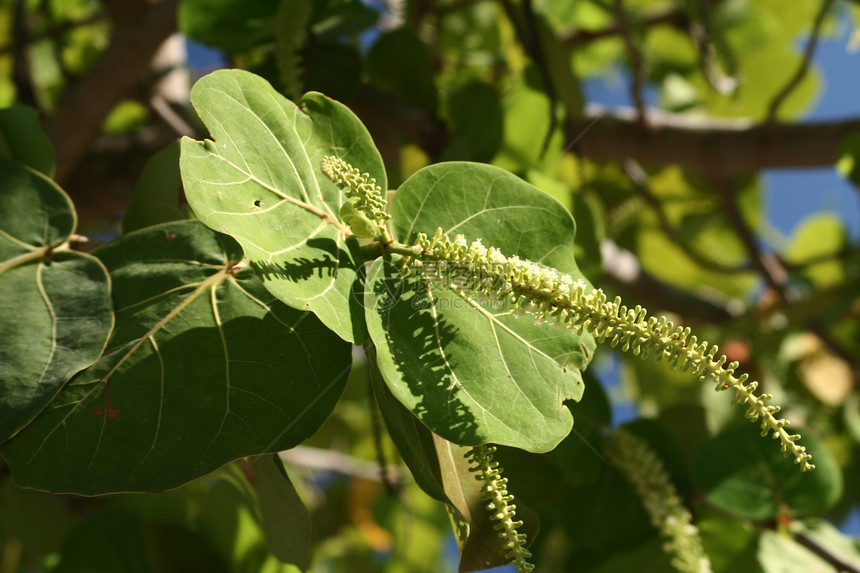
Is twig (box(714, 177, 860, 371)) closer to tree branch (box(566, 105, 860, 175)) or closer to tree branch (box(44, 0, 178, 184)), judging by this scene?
tree branch (box(566, 105, 860, 175))

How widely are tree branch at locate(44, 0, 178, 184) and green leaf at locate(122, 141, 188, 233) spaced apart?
0.61 m

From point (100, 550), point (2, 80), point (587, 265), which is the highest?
point (587, 265)

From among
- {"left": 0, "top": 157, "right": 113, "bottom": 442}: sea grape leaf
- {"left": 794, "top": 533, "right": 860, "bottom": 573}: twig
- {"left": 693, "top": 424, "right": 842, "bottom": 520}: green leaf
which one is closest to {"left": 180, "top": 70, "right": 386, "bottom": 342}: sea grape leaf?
{"left": 0, "top": 157, "right": 113, "bottom": 442}: sea grape leaf

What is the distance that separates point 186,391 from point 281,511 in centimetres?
15

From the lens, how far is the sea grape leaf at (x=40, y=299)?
477mm

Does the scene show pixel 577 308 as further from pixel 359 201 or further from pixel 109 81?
pixel 109 81

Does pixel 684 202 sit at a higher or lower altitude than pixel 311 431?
lower

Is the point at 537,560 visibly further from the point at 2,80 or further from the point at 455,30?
the point at 2,80

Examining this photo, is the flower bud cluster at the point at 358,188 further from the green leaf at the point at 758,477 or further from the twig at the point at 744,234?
the twig at the point at 744,234

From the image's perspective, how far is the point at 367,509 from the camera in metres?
1.68

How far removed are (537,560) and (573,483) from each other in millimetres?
389

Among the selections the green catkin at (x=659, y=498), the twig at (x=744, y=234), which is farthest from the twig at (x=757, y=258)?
the green catkin at (x=659, y=498)

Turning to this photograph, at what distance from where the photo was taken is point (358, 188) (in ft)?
1.46

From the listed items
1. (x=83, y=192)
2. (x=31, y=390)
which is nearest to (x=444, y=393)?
(x=31, y=390)
